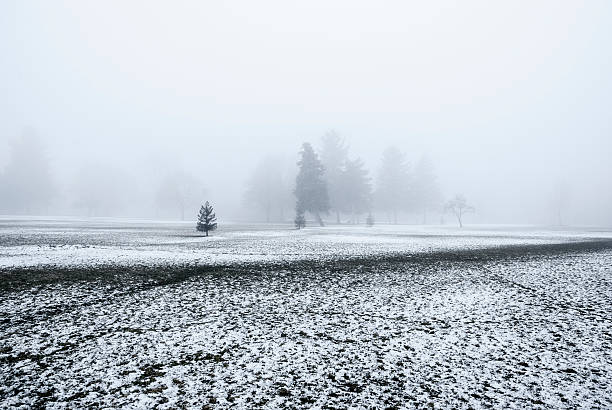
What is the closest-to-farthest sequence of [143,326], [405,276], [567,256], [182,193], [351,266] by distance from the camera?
[143,326] < [405,276] < [351,266] < [567,256] < [182,193]

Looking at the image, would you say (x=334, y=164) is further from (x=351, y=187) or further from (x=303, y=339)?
(x=303, y=339)

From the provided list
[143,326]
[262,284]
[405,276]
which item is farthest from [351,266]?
[143,326]

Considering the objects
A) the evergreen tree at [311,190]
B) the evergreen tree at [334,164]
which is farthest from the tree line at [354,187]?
the evergreen tree at [311,190]

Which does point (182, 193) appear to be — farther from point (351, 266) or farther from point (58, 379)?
point (58, 379)

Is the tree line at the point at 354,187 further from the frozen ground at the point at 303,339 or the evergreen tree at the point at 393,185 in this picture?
the frozen ground at the point at 303,339

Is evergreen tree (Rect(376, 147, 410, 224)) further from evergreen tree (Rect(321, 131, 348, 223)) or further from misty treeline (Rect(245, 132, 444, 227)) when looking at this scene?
evergreen tree (Rect(321, 131, 348, 223))

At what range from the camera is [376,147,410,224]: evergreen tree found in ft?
236

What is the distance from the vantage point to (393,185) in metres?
71.7

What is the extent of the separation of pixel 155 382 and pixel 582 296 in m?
11.9

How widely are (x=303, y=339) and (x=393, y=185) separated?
68.6 metres

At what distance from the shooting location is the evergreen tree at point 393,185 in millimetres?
71812

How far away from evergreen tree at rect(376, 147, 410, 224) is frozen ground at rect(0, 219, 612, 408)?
59667mm

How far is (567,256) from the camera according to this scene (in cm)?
1795

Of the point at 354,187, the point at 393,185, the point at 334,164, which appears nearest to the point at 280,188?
the point at 334,164
